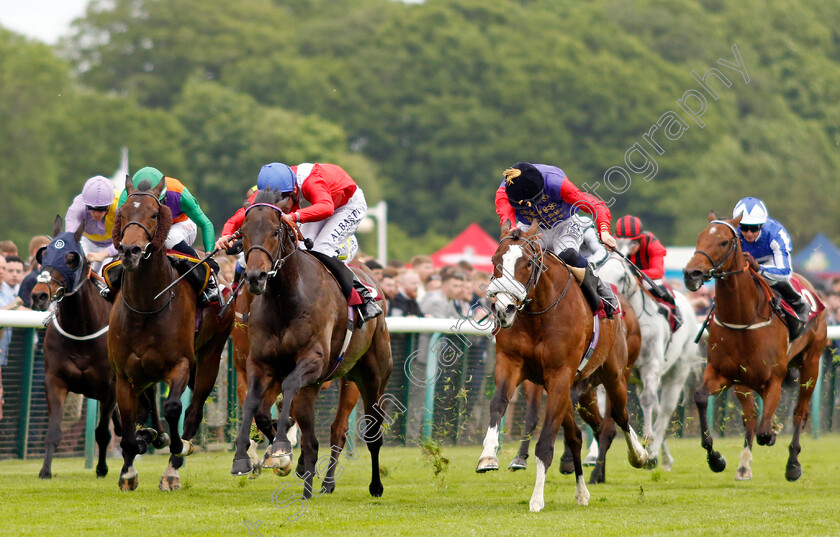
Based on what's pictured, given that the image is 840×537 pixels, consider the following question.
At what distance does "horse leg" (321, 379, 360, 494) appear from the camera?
28.8ft

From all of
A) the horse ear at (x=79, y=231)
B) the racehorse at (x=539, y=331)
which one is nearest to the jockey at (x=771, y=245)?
the racehorse at (x=539, y=331)

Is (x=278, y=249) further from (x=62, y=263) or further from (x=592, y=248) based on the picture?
(x=592, y=248)

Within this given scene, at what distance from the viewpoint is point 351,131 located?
54688mm

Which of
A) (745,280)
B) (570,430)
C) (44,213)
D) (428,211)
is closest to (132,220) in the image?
(570,430)

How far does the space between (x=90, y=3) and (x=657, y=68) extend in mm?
25432

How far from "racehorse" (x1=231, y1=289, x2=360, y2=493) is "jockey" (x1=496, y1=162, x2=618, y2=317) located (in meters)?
1.75

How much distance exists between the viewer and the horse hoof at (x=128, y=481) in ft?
28.4

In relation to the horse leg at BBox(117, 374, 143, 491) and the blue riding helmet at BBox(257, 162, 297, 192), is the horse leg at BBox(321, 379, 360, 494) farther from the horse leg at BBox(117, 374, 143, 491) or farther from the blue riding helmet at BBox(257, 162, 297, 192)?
the blue riding helmet at BBox(257, 162, 297, 192)

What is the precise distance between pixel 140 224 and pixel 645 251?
5.37 meters

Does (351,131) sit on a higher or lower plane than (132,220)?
higher

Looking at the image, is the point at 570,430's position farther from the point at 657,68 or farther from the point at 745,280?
the point at 657,68

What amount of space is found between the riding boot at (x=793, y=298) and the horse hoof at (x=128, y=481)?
208 inches

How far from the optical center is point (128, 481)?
868cm

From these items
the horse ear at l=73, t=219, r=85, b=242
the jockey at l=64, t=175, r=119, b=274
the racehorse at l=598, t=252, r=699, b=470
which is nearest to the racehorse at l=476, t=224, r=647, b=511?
the racehorse at l=598, t=252, r=699, b=470
